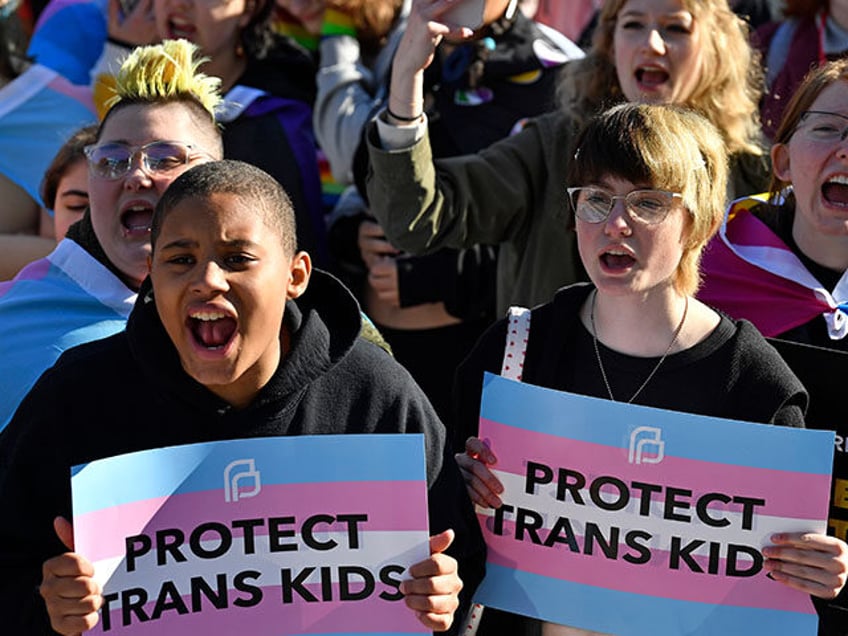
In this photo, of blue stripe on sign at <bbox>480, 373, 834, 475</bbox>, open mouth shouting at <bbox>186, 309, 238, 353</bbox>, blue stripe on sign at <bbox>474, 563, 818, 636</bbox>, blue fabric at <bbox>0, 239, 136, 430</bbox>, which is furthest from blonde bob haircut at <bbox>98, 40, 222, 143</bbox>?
blue stripe on sign at <bbox>474, 563, 818, 636</bbox>

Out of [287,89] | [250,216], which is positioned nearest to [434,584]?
[250,216]

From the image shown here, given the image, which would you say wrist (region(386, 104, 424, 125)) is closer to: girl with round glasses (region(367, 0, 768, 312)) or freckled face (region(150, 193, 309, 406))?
girl with round glasses (region(367, 0, 768, 312))

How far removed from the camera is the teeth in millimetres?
2801

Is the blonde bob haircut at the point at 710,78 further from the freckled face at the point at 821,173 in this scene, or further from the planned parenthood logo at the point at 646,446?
the planned parenthood logo at the point at 646,446

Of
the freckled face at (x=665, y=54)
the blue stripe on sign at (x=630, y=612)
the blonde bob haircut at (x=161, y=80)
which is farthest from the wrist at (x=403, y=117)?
the blue stripe on sign at (x=630, y=612)

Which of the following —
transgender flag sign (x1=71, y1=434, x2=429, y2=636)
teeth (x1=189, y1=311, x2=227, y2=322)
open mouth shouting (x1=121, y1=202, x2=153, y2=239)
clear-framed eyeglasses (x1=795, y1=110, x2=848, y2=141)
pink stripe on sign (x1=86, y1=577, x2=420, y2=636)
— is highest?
clear-framed eyeglasses (x1=795, y1=110, x2=848, y2=141)

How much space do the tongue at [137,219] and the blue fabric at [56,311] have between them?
13 centimetres

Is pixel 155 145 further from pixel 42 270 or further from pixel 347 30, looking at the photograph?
pixel 347 30

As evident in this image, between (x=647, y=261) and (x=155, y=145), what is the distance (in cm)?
131

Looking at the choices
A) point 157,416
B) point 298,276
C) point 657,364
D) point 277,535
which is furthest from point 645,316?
point 157,416

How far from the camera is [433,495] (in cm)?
298

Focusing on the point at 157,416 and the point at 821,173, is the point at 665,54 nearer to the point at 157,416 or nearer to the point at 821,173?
the point at 821,173

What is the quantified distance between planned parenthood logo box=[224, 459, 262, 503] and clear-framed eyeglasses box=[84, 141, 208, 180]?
41.3 inches

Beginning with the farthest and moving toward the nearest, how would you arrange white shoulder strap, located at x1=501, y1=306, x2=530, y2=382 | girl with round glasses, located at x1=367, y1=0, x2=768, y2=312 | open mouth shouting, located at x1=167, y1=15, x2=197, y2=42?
open mouth shouting, located at x1=167, y1=15, x2=197, y2=42
girl with round glasses, located at x1=367, y1=0, x2=768, y2=312
white shoulder strap, located at x1=501, y1=306, x2=530, y2=382
